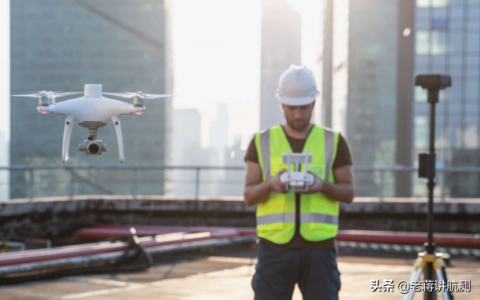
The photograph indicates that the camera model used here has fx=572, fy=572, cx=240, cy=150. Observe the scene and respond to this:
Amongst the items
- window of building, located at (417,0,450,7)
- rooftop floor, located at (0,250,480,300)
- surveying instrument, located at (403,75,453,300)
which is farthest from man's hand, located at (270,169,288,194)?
window of building, located at (417,0,450,7)

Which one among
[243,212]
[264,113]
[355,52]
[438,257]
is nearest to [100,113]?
[264,113]

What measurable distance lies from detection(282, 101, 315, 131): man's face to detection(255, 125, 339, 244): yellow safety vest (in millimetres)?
246

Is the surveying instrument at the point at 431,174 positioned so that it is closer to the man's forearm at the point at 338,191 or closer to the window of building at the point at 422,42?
the man's forearm at the point at 338,191

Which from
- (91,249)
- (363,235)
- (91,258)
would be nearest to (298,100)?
(91,258)

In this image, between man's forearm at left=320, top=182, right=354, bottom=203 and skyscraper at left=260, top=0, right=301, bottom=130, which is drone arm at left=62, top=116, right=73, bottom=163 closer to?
skyscraper at left=260, top=0, right=301, bottom=130

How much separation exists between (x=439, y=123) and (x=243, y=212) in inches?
2497

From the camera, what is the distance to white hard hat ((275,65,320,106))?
115 inches

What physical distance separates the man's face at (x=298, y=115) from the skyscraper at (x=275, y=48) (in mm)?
81

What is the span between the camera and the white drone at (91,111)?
1.06m

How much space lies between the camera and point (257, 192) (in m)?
3.30

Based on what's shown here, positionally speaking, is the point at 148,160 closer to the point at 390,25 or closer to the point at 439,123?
the point at 390,25

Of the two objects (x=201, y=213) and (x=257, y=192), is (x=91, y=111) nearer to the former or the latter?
(x=257, y=192)

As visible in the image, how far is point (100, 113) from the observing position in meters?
1.07

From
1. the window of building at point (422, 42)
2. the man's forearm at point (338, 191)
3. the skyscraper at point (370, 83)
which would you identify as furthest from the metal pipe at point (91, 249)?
the skyscraper at point (370, 83)
